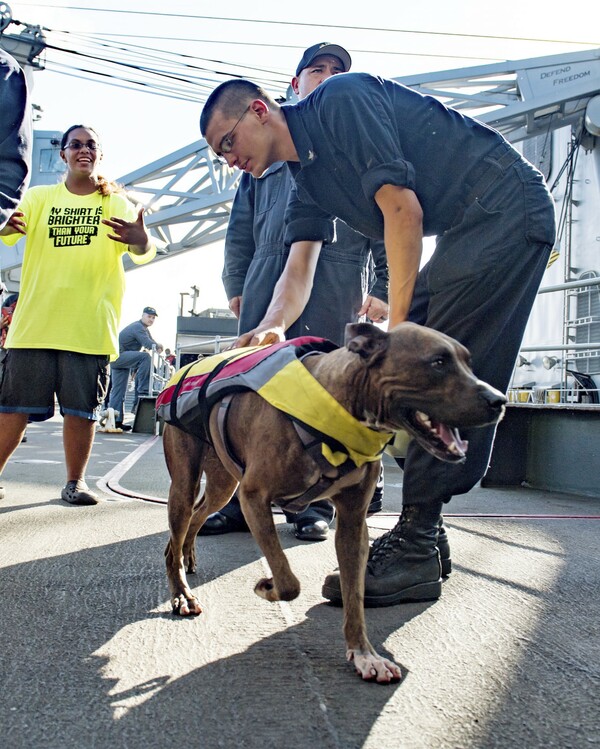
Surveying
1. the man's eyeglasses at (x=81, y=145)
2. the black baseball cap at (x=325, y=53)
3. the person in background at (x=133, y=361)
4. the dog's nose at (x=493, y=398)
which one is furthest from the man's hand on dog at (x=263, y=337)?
the person in background at (x=133, y=361)

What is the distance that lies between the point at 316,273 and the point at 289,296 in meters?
0.79

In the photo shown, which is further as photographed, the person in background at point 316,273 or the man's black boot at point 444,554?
the person in background at point 316,273

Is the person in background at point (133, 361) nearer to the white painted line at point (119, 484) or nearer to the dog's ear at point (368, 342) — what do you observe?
the white painted line at point (119, 484)

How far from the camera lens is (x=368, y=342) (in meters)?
1.67

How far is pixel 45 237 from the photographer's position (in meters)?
3.76

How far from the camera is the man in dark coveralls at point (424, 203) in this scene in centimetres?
203

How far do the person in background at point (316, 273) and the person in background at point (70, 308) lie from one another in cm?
67

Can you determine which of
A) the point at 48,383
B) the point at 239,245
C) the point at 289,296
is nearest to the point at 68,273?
the point at 48,383

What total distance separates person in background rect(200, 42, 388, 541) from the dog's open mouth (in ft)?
→ 5.40

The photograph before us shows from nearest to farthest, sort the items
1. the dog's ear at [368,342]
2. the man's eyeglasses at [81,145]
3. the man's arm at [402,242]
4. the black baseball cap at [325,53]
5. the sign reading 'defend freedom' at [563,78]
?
the dog's ear at [368,342], the man's arm at [402,242], the black baseball cap at [325,53], the man's eyeglasses at [81,145], the sign reading 'defend freedom' at [563,78]

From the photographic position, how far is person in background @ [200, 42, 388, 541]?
332cm

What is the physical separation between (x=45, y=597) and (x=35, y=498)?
203 cm

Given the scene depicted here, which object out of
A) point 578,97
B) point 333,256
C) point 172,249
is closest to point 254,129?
point 333,256

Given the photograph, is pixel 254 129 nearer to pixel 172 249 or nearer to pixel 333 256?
pixel 333 256
